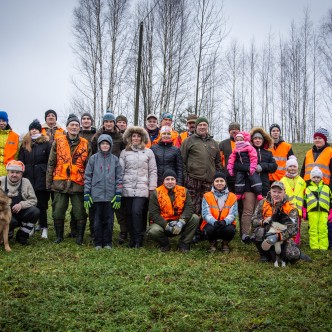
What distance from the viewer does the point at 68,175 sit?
7.12 meters

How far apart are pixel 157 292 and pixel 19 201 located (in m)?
3.74

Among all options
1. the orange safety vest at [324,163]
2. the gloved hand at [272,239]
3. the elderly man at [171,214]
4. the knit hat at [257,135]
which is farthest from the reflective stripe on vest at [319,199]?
the elderly man at [171,214]

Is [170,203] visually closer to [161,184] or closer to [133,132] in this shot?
[161,184]

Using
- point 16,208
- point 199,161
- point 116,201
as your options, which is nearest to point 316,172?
point 199,161

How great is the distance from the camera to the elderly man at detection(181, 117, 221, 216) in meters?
7.46

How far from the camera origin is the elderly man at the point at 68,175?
23.3ft

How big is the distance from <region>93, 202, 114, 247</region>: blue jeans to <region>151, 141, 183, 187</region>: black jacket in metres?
1.22

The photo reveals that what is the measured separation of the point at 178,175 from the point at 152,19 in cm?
1646

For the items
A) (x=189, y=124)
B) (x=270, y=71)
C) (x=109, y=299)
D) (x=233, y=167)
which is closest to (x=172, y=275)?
(x=109, y=299)

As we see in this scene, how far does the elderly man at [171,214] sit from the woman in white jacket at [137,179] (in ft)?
0.88

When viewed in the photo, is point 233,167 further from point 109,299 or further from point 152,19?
point 152,19

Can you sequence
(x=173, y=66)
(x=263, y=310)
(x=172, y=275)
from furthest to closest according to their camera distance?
(x=173, y=66)
(x=172, y=275)
(x=263, y=310)

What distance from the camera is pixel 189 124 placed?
862cm

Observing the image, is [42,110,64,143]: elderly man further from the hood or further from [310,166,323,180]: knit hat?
[310,166,323,180]: knit hat
